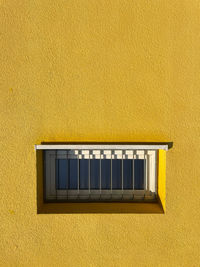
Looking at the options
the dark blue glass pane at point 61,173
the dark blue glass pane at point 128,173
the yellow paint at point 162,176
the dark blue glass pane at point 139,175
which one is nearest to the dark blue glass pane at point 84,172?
the dark blue glass pane at point 61,173

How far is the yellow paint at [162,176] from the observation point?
266 centimetres

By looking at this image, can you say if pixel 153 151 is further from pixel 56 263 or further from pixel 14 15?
pixel 14 15

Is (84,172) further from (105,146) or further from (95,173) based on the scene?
(105,146)

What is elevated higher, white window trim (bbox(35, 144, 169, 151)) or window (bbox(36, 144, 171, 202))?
white window trim (bbox(35, 144, 169, 151))

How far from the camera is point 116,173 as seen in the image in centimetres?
294

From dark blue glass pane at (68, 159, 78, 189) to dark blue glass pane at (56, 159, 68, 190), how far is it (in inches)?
2.4

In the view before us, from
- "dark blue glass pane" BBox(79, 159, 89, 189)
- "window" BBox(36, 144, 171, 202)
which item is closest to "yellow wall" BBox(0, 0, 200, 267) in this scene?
"window" BBox(36, 144, 171, 202)

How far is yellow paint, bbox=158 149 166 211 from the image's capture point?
2660 millimetres

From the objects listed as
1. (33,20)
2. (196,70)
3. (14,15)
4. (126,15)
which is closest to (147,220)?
(196,70)

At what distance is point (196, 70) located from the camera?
102 inches

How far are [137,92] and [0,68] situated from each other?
182 cm

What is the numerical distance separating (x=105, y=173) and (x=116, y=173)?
164mm

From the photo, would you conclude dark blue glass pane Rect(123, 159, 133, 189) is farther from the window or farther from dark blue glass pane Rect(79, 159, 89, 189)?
dark blue glass pane Rect(79, 159, 89, 189)

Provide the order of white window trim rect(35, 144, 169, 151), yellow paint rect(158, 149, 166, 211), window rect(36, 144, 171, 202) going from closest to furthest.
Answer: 1. white window trim rect(35, 144, 169, 151)
2. yellow paint rect(158, 149, 166, 211)
3. window rect(36, 144, 171, 202)
